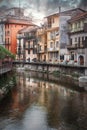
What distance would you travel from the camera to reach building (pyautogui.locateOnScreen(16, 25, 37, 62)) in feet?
328

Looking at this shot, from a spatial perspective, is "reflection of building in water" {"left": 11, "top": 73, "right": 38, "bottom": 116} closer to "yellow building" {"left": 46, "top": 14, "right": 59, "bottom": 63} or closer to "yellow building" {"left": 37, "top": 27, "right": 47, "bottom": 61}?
"yellow building" {"left": 46, "top": 14, "right": 59, "bottom": 63}

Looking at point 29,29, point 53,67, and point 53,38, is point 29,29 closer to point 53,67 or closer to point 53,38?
point 53,38

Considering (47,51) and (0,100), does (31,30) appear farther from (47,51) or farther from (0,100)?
(0,100)

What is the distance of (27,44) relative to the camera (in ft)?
343

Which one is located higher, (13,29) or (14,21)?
(14,21)

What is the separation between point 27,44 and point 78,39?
32.0 meters

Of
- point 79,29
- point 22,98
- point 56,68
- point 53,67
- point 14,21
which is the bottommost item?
point 22,98

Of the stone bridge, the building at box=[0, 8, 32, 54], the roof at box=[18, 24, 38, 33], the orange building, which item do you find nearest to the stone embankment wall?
the stone bridge

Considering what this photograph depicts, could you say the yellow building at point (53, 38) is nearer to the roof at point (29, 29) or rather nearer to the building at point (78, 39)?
the building at point (78, 39)

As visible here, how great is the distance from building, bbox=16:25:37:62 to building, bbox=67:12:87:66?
21602 millimetres

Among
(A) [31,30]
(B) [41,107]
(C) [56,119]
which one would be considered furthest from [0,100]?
(A) [31,30]

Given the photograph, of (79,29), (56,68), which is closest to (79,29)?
(79,29)

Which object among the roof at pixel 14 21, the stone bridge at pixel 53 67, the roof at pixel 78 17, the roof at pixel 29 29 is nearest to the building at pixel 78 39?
the roof at pixel 78 17

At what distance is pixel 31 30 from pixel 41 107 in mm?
67194
